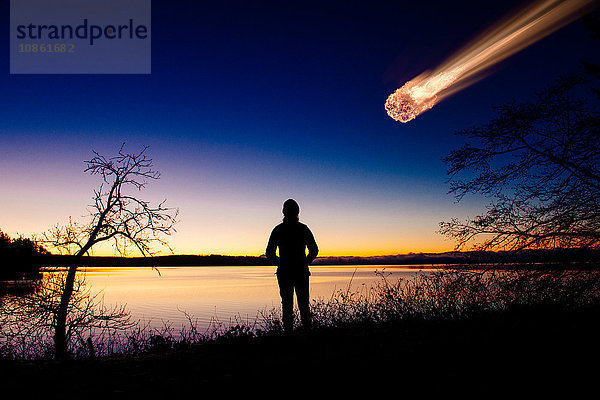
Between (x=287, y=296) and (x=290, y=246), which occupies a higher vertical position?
(x=290, y=246)

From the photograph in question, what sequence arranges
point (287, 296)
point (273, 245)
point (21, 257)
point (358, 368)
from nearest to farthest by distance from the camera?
point (358, 368) → point (287, 296) → point (273, 245) → point (21, 257)

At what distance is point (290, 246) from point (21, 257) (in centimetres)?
1268

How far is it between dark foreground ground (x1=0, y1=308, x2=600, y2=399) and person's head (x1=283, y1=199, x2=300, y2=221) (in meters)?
2.39

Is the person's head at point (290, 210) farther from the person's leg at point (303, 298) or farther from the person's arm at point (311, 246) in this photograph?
the person's leg at point (303, 298)

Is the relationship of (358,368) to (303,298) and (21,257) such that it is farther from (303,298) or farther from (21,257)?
(21,257)

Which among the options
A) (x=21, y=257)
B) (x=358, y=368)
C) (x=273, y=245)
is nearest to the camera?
(x=358, y=368)

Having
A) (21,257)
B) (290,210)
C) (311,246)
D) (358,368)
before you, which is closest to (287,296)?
(311,246)

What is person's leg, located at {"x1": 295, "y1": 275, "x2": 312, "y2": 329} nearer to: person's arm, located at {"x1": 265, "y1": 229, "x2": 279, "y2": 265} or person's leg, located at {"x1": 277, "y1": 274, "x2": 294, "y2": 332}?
person's leg, located at {"x1": 277, "y1": 274, "x2": 294, "y2": 332}

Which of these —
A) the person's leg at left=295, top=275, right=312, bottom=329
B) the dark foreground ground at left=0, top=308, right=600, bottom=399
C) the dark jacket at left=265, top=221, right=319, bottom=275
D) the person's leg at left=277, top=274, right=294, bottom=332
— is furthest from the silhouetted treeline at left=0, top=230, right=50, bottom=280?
the person's leg at left=295, top=275, right=312, bottom=329

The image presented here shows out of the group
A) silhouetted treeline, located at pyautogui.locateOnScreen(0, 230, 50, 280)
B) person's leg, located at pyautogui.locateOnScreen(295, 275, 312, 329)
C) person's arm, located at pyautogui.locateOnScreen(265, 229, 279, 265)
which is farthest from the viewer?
silhouetted treeline, located at pyautogui.locateOnScreen(0, 230, 50, 280)

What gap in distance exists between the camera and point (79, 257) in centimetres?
1236

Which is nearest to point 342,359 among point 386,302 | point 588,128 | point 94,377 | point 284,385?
point 284,385

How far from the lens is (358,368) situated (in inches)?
196

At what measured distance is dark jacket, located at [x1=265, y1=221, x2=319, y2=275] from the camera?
8062mm
